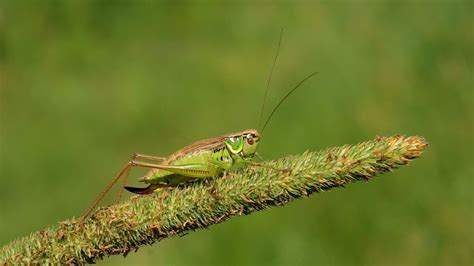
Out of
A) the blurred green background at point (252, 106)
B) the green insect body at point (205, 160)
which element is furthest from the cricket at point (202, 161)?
the blurred green background at point (252, 106)

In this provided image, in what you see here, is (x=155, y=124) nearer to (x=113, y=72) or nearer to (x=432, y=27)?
(x=113, y=72)

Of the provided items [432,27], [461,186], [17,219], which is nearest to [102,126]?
[17,219]

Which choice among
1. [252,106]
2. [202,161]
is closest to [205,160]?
[202,161]

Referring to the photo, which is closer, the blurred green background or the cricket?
the cricket

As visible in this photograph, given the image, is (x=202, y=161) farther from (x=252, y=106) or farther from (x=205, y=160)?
(x=252, y=106)

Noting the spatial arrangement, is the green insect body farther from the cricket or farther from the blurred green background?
the blurred green background

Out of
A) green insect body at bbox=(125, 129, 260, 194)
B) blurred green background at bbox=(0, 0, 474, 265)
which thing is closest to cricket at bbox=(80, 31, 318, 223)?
green insect body at bbox=(125, 129, 260, 194)
